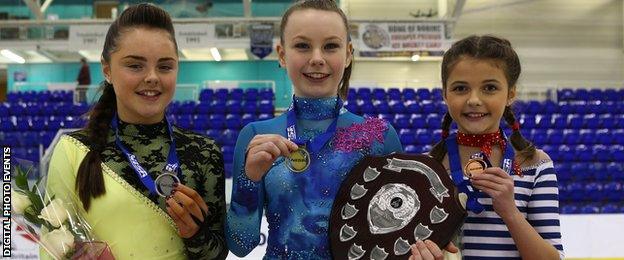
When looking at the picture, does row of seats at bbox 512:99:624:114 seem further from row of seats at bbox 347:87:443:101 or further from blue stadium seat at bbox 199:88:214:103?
blue stadium seat at bbox 199:88:214:103

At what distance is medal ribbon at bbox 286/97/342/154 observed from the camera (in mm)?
1690

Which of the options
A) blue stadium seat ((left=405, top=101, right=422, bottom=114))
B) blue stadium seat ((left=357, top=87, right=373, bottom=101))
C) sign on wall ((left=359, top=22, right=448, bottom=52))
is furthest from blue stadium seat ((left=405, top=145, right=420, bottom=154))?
sign on wall ((left=359, top=22, right=448, bottom=52))

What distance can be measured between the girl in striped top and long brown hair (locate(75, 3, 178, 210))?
0.85 m

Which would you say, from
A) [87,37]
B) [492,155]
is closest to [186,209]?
[492,155]

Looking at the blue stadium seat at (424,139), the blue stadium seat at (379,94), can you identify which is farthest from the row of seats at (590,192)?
the blue stadium seat at (379,94)

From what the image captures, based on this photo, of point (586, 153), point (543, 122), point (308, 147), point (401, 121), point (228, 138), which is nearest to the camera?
point (308, 147)

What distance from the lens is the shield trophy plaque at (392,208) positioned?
1.51 m

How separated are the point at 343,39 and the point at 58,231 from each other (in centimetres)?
90

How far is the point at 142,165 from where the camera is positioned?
5.72 feet

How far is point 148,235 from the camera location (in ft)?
5.53

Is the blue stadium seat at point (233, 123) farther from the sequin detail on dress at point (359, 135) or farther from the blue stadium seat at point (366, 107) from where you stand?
the sequin detail on dress at point (359, 135)

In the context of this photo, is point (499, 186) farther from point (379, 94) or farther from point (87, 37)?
point (87, 37)

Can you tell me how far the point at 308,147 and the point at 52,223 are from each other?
0.67m

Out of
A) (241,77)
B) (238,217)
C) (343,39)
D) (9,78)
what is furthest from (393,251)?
(9,78)
